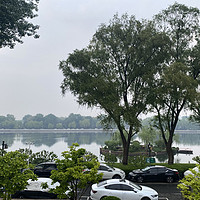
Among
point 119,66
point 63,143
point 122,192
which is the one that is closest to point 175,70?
point 119,66

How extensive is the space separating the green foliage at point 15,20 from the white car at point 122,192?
19.0 m

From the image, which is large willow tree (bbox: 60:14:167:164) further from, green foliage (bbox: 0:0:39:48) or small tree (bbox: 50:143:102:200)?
small tree (bbox: 50:143:102:200)

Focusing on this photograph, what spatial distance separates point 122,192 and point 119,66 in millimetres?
15423

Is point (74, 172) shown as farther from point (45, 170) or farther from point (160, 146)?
point (160, 146)

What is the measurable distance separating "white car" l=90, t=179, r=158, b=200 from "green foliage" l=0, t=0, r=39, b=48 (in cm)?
1896

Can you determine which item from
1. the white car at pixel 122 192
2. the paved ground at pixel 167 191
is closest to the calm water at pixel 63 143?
the paved ground at pixel 167 191

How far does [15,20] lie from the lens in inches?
901

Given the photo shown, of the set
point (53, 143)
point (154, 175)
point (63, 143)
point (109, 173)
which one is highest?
point (109, 173)

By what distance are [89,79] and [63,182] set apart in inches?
571

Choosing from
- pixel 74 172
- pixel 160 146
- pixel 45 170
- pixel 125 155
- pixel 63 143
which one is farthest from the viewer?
pixel 63 143

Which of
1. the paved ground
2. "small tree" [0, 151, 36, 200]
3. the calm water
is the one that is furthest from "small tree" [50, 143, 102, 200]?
the calm water

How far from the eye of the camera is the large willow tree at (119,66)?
2307 centimetres

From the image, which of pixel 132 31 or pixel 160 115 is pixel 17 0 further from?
pixel 160 115

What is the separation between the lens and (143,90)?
23656 millimetres
